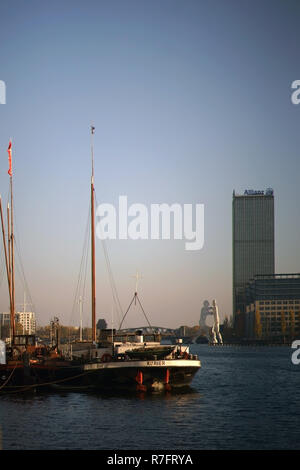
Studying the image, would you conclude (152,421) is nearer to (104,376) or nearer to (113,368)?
(113,368)

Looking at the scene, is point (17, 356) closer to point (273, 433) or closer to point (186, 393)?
point (186, 393)

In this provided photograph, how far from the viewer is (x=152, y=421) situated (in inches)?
2031

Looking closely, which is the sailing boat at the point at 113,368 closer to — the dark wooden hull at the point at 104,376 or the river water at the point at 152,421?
the dark wooden hull at the point at 104,376

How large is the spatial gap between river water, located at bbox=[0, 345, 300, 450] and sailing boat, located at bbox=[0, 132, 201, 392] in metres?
1.76

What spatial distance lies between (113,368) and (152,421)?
1872 centimetres

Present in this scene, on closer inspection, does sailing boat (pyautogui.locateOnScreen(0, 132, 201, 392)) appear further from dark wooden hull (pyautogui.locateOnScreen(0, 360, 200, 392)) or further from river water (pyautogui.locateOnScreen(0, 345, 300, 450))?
river water (pyautogui.locateOnScreen(0, 345, 300, 450))

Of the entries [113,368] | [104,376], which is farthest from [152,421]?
[104,376]

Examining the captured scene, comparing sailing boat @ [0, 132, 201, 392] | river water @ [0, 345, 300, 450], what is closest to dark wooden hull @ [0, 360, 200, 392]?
sailing boat @ [0, 132, 201, 392]

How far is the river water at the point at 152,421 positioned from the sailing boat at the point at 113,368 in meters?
1.76

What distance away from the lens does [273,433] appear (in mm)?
47562

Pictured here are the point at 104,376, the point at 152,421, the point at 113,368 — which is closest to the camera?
the point at 152,421

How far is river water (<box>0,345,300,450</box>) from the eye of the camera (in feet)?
142

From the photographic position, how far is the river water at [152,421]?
43.4m
